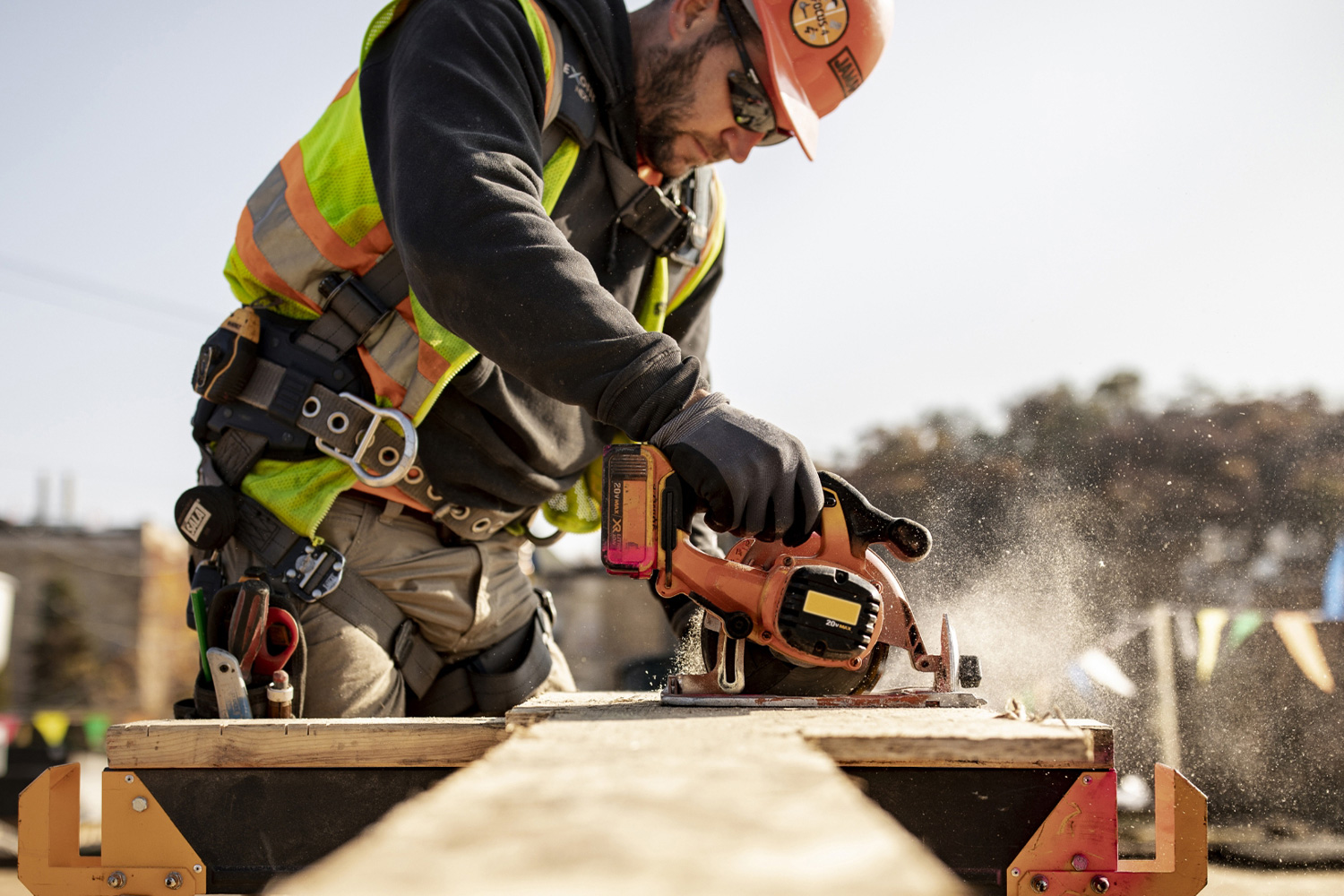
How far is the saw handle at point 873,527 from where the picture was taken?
6.52 ft

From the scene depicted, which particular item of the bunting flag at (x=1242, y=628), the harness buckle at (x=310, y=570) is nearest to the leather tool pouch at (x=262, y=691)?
the harness buckle at (x=310, y=570)

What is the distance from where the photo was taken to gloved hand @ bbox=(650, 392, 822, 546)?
1.68 meters

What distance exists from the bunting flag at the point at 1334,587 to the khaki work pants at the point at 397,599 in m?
4.64

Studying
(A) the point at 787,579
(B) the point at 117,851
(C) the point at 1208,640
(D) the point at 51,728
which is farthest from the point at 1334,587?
(D) the point at 51,728

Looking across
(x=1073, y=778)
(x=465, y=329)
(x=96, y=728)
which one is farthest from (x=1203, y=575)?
(x=96, y=728)

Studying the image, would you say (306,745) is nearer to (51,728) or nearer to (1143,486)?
(1143,486)

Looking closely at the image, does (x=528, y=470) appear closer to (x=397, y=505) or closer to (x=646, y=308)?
(x=397, y=505)

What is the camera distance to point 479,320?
5.60 ft

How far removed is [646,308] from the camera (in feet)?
8.51

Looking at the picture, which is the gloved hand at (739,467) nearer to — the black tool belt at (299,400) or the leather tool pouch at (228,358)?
the black tool belt at (299,400)

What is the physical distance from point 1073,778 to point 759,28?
5.85 feet

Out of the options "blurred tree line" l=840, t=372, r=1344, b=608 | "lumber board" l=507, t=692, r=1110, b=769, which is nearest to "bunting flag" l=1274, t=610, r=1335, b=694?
"blurred tree line" l=840, t=372, r=1344, b=608

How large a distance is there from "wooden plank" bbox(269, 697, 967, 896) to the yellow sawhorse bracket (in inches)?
34.2

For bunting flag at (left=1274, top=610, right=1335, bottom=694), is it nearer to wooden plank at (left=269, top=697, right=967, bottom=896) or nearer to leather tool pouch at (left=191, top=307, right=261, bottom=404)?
wooden plank at (left=269, top=697, right=967, bottom=896)
